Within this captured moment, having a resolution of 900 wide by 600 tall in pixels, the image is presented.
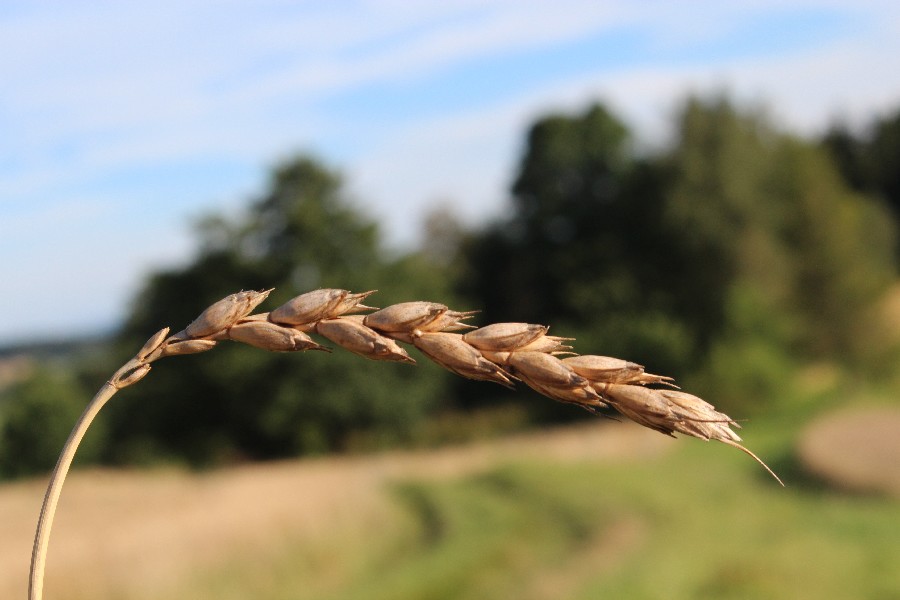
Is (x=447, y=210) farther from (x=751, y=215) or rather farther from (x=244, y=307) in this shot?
(x=244, y=307)

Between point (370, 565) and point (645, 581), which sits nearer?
point (645, 581)

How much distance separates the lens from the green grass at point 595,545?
1170 centimetres

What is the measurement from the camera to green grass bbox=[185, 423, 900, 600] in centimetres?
1170

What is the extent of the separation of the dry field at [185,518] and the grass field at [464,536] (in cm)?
3

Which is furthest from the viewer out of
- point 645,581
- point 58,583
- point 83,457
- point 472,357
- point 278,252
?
point 278,252

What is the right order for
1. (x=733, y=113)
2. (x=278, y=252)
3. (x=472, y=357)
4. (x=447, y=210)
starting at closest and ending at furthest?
(x=472, y=357)
(x=278, y=252)
(x=733, y=113)
(x=447, y=210)

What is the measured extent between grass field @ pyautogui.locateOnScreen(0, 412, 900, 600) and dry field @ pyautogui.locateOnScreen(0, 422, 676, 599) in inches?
1.3

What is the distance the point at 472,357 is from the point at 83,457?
101ft

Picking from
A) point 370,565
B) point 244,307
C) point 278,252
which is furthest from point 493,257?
point 244,307

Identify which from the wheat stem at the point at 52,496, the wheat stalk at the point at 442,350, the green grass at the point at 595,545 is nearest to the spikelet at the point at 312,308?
the wheat stalk at the point at 442,350

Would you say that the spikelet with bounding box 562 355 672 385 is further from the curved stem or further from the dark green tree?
the dark green tree

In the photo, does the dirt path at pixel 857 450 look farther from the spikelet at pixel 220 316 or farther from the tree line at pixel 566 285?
the spikelet at pixel 220 316

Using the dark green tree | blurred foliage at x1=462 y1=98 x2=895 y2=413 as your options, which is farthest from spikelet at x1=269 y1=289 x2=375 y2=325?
blurred foliage at x1=462 y1=98 x2=895 y2=413

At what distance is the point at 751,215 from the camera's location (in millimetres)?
31703
